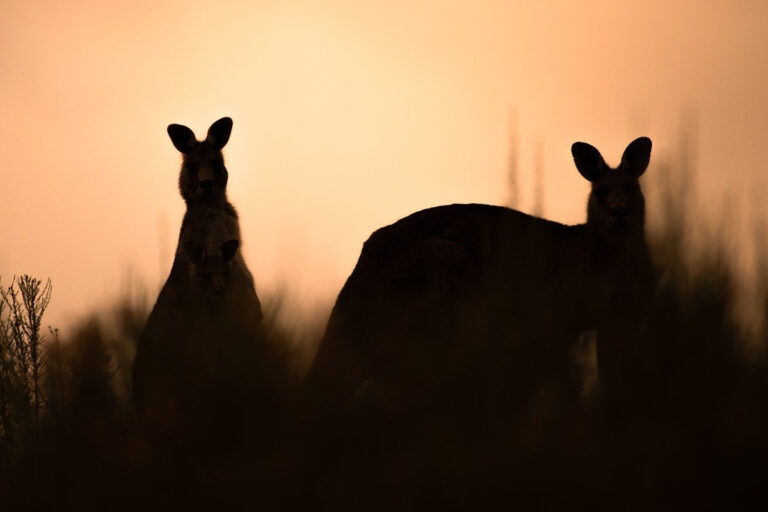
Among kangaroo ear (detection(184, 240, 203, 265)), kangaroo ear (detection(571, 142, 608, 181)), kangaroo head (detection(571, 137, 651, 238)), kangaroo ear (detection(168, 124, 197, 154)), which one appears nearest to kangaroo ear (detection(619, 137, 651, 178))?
kangaroo head (detection(571, 137, 651, 238))

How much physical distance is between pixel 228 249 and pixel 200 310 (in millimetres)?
658

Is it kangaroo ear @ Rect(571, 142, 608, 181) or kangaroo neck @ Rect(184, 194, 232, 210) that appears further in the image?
kangaroo neck @ Rect(184, 194, 232, 210)

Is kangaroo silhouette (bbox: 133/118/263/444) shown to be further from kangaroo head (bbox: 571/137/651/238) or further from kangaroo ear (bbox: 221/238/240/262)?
kangaroo head (bbox: 571/137/651/238)

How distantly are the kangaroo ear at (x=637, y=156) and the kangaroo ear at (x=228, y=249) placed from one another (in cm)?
230

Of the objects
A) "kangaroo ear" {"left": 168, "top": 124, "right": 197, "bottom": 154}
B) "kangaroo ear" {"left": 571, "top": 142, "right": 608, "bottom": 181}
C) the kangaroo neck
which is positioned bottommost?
the kangaroo neck

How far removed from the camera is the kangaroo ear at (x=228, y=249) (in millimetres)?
7219

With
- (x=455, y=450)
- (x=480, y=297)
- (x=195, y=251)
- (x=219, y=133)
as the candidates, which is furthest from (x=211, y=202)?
(x=455, y=450)

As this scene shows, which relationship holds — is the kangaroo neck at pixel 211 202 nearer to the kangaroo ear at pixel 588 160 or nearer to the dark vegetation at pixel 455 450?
the kangaroo ear at pixel 588 160

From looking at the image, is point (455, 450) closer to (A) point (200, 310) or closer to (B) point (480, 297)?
(B) point (480, 297)

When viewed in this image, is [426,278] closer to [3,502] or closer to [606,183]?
[606,183]

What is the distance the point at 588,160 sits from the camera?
6.93 meters

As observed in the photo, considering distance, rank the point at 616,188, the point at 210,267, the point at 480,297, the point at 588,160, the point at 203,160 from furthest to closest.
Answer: the point at 203,160 < the point at 210,267 < the point at 588,160 < the point at 616,188 < the point at 480,297

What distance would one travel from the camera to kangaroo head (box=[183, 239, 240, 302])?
7066mm

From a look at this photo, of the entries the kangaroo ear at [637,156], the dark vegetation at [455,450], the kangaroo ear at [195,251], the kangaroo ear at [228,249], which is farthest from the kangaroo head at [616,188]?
the kangaroo ear at [195,251]
